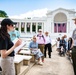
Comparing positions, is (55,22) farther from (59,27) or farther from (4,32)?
(4,32)

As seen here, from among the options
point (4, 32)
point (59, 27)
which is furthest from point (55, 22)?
point (4, 32)

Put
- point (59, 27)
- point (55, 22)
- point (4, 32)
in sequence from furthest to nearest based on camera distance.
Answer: point (59, 27) → point (55, 22) → point (4, 32)

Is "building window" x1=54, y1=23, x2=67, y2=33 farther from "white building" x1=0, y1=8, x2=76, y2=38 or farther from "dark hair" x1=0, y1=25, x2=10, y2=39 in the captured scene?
"dark hair" x1=0, y1=25, x2=10, y2=39

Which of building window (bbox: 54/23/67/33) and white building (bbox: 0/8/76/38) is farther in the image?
building window (bbox: 54/23/67/33)

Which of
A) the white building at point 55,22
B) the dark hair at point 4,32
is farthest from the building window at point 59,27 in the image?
the dark hair at point 4,32

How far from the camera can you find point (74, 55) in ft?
17.1

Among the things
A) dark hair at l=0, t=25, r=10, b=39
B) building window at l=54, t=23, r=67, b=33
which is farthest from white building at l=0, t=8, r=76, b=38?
dark hair at l=0, t=25, r=10, b=39

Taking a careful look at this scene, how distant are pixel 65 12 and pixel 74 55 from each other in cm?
3972

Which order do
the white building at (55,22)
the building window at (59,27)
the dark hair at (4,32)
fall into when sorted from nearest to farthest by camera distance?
the dark hair at (4,32), the white building at (55,22), the building window at (59,27)

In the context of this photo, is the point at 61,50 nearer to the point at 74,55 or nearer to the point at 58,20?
the point at 74,55

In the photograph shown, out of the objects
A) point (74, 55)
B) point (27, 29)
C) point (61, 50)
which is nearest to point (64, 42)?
point (61, 50)

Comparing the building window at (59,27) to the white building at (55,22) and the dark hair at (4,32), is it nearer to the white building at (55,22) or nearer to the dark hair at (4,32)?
the white building at (55,22)

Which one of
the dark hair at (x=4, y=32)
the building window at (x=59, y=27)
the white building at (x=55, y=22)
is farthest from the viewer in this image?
the building window at (x=59, y=27)

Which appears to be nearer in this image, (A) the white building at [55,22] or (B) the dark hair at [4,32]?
(B) the dark hair at [4,32]
